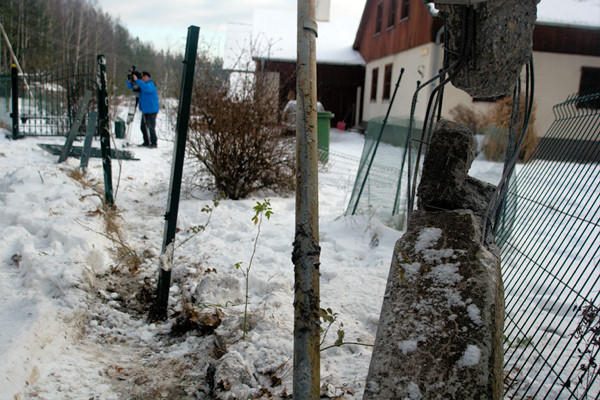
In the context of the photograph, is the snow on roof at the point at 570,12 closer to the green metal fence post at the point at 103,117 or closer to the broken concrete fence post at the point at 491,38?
the green metal fence post at the point at 103,117

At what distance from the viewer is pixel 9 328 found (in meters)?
2.74

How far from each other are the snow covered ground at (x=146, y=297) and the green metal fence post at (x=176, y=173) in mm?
159

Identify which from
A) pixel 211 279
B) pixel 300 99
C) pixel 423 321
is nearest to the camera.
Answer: pixel 423 321

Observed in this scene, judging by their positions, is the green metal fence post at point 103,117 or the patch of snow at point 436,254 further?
the green metal fence post at point 103,117

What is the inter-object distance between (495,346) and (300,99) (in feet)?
3.41

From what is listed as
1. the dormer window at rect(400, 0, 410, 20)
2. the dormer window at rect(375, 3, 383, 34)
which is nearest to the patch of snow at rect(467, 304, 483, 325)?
the dormer window at rect(400, 0, 410, 20)

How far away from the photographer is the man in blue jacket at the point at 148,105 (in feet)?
36.3

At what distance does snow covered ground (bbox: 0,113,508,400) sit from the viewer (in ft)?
8.41

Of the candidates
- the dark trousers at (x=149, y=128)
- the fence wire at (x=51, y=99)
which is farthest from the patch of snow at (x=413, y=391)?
the fence wire at (x=51, y=99)

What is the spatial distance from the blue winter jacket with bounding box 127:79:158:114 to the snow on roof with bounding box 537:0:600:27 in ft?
34.4

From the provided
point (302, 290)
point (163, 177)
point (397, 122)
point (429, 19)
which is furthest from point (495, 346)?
point (429, 19)

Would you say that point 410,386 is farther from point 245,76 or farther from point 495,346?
point 245,76

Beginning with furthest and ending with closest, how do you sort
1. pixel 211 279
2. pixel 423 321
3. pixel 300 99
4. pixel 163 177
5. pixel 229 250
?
pixel 163 177 → pixel 229 250 → pixel 211 279 → pixel 300 99 → pixel 423 321

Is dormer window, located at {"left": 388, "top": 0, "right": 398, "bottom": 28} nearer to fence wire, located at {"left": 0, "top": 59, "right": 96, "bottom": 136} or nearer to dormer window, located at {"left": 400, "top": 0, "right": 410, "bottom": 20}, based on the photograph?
dormer window, located at {"left": 400, "top": 0, "right": 410, "bottom": 20}
